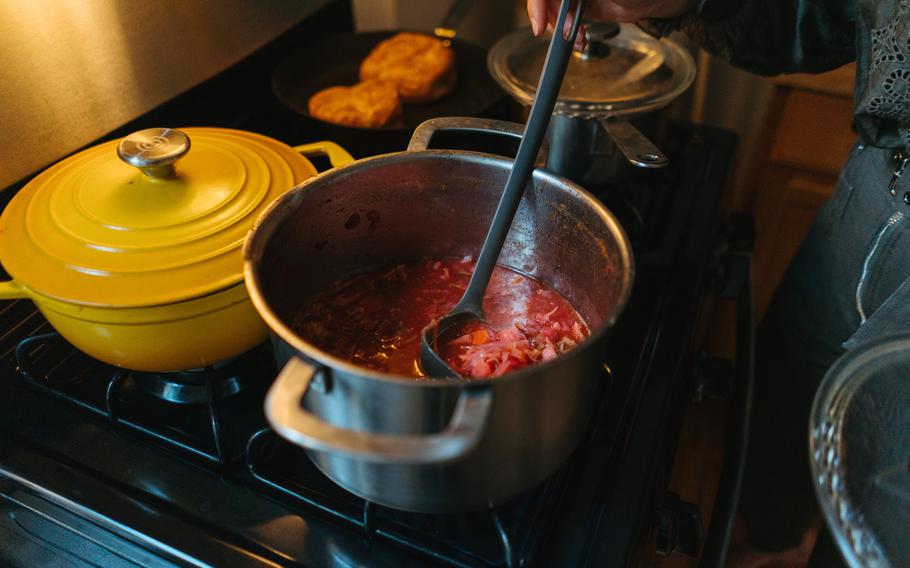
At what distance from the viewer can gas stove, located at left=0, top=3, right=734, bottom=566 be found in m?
0.62

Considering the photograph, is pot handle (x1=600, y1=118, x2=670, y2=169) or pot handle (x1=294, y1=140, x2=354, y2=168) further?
pot handle (x1=294, y1=140, x2=354, y2=168)

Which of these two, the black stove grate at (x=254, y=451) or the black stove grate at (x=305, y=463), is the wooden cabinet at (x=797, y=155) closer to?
the black stove grate at (x=305, y=463)

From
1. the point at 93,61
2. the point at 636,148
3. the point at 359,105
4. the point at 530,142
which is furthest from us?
the point at 359,105

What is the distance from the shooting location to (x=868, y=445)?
1.68ft

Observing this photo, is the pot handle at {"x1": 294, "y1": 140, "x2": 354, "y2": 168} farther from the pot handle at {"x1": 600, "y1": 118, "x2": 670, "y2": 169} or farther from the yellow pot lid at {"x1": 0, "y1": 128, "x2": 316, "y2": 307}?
the pot handle at {"x1": 600, "y1": 118, "x2": 670, "y2": 169}

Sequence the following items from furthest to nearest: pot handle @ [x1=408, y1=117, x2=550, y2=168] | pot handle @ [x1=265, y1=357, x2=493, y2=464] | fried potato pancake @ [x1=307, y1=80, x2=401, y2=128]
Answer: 1. fried potato pancake @ [x1=307, y1=80, x2=401, y2=128]
2. pot handle @ [x1=408, y1=117, x2=550, y2=168]
3. pot handle @ [x1=265, y1=357, x2=493, y2=464]

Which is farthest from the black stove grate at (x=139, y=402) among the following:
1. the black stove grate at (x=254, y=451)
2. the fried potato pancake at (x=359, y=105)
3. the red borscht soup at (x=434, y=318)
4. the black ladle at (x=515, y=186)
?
the fried potato pancake at (x=359, y=105)

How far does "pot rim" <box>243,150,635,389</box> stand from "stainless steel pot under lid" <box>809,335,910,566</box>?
6.4 inches

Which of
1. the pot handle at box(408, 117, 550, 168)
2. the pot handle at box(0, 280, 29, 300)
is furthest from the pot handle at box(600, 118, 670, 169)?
the pot handle at box(0, 280, 29, 300)

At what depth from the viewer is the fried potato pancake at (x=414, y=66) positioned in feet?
3.93

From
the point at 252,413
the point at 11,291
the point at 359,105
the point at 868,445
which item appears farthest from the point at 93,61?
the point at 868,445

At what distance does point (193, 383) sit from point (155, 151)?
0.82 ft

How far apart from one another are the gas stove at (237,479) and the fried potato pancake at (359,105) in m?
0.45

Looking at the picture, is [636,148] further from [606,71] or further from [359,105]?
[359,105]
